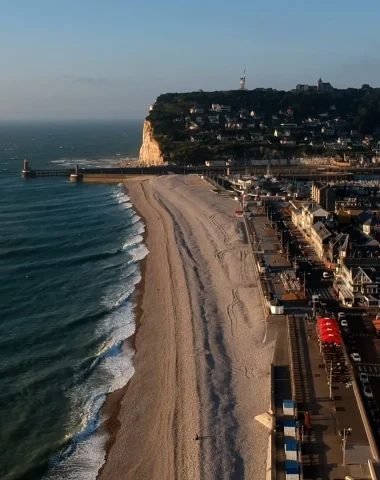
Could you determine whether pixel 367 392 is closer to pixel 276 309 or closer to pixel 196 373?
pixel 196 373

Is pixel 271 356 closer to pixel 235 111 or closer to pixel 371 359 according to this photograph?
pixel 371 359

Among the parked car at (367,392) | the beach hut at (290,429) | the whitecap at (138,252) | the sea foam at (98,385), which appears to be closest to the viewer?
the beach hut at (290,429)

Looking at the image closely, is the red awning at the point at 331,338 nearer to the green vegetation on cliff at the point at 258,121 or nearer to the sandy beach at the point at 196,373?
the sandy beach at the point at 196,373

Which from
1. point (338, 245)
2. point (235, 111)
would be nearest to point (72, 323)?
point (338, 245)

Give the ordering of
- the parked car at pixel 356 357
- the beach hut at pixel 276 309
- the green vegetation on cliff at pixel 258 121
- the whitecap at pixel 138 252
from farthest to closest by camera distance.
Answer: the green vegetation on cliff at pixel 258 121 < the whitecap at pixel 138 252 < the beach hut at pixel 276 309 < the parked car at pixel 356 357

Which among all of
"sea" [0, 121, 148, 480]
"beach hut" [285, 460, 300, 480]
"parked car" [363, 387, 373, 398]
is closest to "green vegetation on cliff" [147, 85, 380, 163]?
"sea" [0, 121, 148, 480]

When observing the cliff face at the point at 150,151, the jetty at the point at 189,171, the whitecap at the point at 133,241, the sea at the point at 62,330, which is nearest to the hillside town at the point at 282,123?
the cliff face at the point at 150,151

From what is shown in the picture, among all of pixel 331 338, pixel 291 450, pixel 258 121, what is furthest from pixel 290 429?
pixel 258 121
